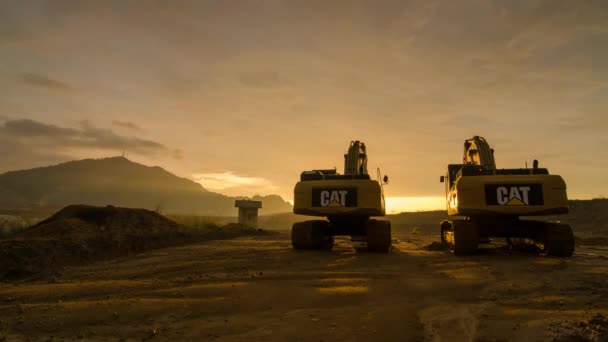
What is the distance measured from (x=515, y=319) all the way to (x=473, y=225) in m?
6.73

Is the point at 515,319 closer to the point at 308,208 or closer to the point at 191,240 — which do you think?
the point at 308,208

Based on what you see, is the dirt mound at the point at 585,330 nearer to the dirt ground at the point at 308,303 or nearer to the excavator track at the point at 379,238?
the dirt ground at the point at 308,303

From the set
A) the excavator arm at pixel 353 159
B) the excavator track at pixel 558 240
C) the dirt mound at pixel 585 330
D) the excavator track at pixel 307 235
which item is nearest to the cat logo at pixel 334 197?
the excavator track at pixel 307 235

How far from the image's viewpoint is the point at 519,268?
7926 mm

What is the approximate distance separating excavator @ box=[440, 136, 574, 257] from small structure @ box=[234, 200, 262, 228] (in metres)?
16.1

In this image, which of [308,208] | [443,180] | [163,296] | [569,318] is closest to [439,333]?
[569,318]

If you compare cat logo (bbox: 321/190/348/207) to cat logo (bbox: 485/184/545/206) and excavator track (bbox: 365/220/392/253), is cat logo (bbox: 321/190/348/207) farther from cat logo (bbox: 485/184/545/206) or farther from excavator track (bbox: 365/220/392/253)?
cat logo (bbox: 485/184/545/206)

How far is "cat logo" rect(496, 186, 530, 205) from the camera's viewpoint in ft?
32.3

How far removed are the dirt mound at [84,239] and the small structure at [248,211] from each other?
202 inches

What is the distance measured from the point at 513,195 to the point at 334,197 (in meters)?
4.70

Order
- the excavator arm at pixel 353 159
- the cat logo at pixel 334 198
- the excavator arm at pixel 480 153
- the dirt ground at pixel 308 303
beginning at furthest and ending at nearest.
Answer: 1. the excavator arm at pixel 353 159
2. the excavator arm at pixel 480 153
3. the cat logo at pixel 334 198
4. the dirt ground at pixel 308 303

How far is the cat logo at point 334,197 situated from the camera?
35.6ft

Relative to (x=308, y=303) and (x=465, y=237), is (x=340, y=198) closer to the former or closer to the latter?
(x=465, y=237)

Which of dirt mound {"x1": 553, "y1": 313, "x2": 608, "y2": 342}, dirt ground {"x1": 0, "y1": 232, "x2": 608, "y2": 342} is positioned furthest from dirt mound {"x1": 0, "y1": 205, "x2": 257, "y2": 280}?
dirt mound {"x1": 553, "y1": 313, "x2": 608, "y2": 342}
